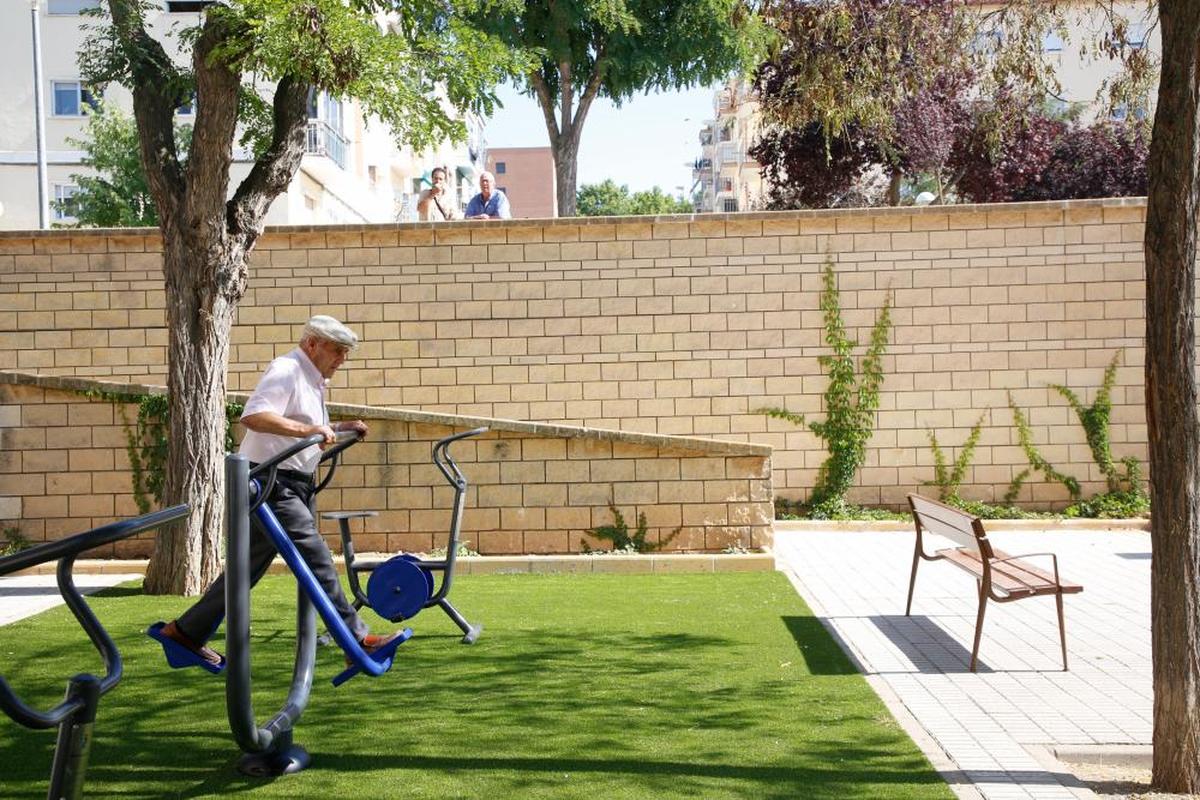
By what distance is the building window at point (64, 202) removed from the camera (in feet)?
105

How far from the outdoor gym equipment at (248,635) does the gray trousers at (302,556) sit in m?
0.29

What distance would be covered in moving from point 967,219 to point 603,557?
20.1 ft

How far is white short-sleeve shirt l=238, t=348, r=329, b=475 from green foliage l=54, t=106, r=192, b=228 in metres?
24.4

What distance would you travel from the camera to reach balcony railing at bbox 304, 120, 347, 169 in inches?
1351

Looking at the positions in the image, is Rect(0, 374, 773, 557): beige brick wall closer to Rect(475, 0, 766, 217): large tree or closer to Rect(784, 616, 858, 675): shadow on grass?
Rect(784, 616, 858, 675): shadow on grass

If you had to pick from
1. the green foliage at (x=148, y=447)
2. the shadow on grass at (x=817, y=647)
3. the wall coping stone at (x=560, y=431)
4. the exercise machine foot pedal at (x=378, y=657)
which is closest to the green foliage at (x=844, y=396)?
the wall coping stone at (x=560, y=431)

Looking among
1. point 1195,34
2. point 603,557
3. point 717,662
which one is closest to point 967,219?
point 603,557

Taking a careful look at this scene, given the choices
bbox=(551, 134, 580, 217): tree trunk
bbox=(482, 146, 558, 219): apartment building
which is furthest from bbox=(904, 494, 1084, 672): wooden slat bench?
bbox=(482, 146, 558, 219): apartment building

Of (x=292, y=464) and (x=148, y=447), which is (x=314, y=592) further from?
(x=148, y=447)

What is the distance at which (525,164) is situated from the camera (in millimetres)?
104188

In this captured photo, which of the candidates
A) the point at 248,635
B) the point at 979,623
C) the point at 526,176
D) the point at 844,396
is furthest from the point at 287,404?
the point at 526,176

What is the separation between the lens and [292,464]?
6547mm

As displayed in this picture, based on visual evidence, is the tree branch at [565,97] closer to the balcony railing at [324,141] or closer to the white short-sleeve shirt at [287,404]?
the balcony railing at [324,141]

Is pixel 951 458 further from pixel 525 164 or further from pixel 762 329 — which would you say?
pixel 525 164
